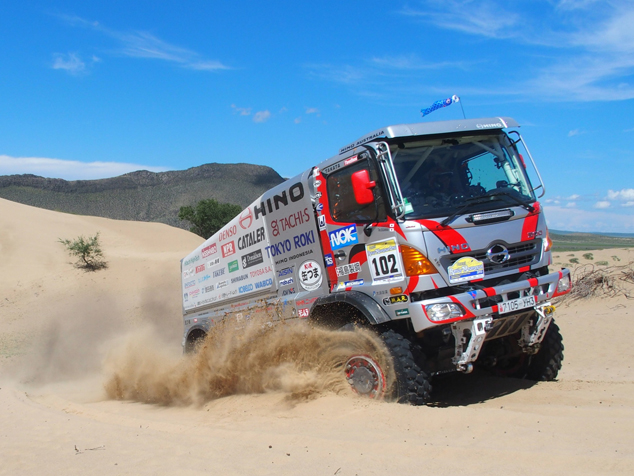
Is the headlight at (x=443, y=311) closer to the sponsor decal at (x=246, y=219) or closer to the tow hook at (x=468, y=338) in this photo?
the tow hook at (x=468, y=338)

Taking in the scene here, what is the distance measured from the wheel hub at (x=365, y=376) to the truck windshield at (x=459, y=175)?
5.66 feet

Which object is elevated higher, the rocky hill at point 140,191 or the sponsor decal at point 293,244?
the rocky hill at point 140,191

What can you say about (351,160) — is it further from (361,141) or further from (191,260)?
(191,260)

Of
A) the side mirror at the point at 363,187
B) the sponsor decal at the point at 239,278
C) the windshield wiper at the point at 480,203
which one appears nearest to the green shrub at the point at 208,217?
the sponsor decal at the point at 239,278

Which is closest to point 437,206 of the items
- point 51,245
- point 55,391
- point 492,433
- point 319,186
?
point 319,186

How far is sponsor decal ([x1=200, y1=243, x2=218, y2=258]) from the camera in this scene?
9367 millimetres

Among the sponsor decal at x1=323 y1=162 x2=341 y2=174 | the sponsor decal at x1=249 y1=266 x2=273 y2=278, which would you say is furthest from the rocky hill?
the sponsor decal at x1=323 y1=162 x2=341 y2=174

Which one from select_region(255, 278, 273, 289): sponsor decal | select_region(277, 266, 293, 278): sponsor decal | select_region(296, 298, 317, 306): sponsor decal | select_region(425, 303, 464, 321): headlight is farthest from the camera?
select_region(255, 278, 273, 289): sponsor decal

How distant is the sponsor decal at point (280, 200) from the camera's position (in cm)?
693

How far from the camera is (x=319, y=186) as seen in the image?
6562mm

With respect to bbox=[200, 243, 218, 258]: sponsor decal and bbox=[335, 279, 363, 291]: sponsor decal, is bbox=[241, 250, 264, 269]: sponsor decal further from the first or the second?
bbox=[335, 279, 363, 291]: sponsor decal

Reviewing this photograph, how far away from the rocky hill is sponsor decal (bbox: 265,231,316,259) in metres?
64.8

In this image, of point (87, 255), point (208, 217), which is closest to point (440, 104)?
point (87, 255)

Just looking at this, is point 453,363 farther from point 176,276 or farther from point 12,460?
point 176,276
